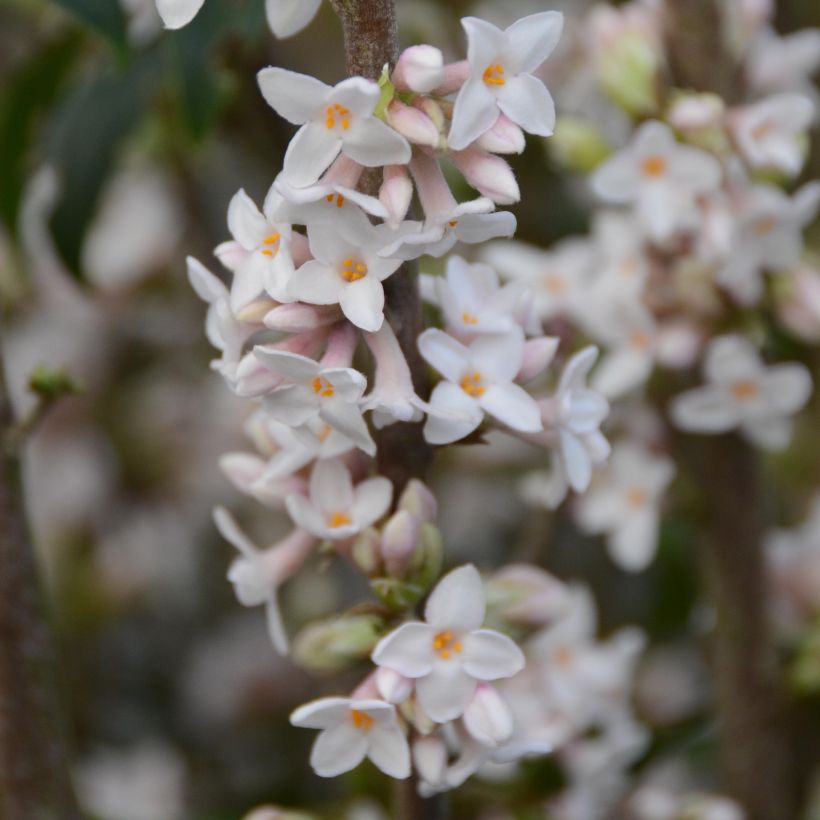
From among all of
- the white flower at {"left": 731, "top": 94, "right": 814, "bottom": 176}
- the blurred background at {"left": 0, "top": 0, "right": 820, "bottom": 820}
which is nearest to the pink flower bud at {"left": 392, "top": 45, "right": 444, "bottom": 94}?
the white flower at {"left": 731, "top": 94, "right": 814, "bottom": 176}

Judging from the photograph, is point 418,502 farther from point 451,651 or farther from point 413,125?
point 413,125

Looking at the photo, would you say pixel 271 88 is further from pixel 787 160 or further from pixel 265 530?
pixel 265 530

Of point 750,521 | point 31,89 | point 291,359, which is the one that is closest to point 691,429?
point 750,521

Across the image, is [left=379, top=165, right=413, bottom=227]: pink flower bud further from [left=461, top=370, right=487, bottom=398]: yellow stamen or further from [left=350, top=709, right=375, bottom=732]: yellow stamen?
[left=350, top=709, right=375, bottom=732]: yellow stamen

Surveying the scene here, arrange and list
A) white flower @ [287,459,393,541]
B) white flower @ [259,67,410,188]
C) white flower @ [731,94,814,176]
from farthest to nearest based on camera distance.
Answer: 1. white flower @ [731,94,814,176]
2. white flower @ [287,459,393,541]
3. white flower @ [259,67,410,188]

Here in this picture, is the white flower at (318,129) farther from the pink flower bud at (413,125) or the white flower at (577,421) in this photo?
the white flower at (577,421)

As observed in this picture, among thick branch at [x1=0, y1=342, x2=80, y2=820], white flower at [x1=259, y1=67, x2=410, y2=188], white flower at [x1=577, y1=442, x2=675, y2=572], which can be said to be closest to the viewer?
white flower at [x1=259, y1=67, x2=410, y2=188]

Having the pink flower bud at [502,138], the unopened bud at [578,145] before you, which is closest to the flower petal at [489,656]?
the pink flower bud at [502,138]
